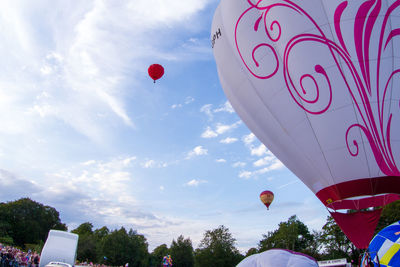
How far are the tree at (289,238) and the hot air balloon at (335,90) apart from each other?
45.6 meters

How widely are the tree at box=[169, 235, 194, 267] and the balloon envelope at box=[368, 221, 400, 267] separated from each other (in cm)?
6315

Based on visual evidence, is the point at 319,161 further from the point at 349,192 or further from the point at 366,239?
the point at 366,239

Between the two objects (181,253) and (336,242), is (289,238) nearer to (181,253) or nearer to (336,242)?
(336,242)

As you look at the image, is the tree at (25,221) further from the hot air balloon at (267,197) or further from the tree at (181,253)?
the hot air balloon at (267,197)

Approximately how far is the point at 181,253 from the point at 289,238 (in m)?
23.6

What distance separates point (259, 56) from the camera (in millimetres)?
11070

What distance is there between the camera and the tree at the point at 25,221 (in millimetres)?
60812

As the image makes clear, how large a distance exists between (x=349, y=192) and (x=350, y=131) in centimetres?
182

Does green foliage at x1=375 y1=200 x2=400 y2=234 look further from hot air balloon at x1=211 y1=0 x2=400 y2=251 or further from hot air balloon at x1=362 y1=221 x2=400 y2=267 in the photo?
hot air balloon at x1=362 y1=221 x2=400 y2=267

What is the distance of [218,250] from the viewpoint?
62219 mm

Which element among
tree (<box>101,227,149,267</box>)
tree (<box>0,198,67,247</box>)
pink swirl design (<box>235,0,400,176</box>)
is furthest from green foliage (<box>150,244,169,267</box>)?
pink swirl design (<box>235,0,400,176</box>)

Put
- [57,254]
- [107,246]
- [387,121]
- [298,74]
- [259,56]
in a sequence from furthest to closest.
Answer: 1. [107,246]
2. [57,254]
3. [259,56]
4. [298,74]
5. [387,121]

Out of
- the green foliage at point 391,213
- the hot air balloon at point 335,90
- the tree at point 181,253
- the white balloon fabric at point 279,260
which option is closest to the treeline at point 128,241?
the tree at point 181,253

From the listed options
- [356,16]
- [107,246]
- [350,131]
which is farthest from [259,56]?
[107,246]
